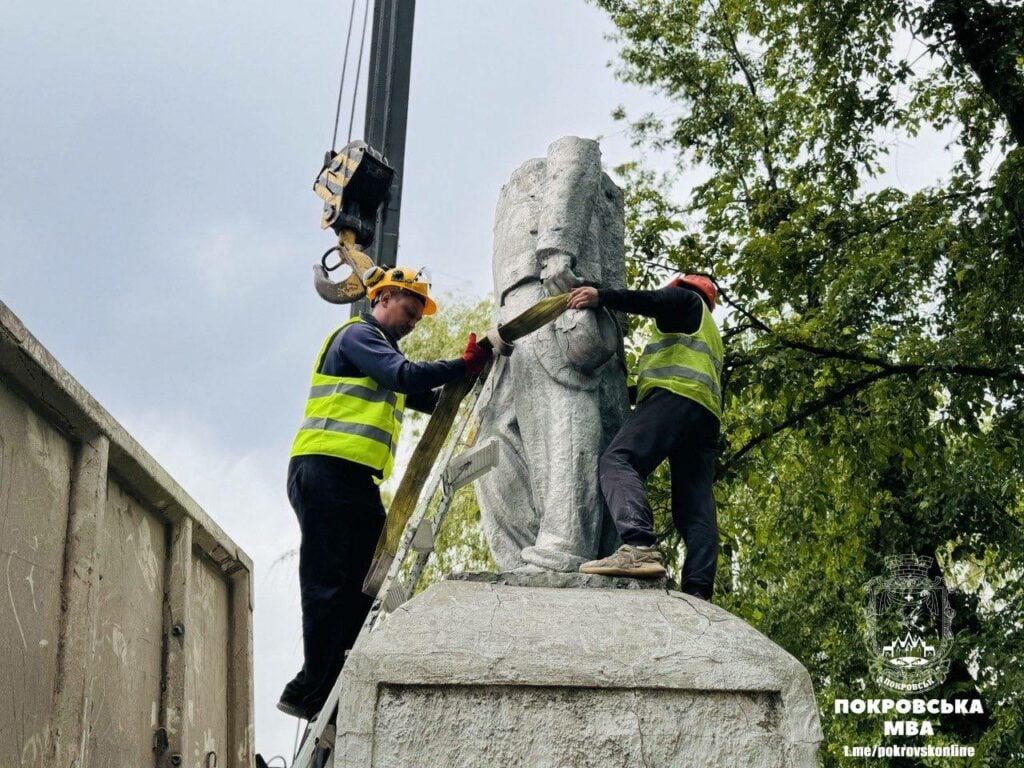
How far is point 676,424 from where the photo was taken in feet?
15.3

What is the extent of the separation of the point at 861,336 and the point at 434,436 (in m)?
6.95

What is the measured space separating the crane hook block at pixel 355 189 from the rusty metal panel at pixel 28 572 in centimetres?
316

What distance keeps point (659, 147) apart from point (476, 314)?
3.76m

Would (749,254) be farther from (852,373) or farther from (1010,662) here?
(1010,662)

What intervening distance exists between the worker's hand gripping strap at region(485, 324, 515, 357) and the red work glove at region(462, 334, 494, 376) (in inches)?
2.1

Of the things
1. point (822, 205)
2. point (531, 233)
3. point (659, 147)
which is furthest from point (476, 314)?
point (531, 233)

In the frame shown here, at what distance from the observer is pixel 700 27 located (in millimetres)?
14469

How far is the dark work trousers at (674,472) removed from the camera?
14.1 ft

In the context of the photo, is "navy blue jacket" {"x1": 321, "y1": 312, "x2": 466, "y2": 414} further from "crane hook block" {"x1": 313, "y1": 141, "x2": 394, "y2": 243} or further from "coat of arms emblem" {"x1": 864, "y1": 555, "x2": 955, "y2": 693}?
"coat of arms emblem" {"x1": 864, "y1": 555, "x2": 955, "y2": 693}

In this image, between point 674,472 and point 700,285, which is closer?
point 674,472

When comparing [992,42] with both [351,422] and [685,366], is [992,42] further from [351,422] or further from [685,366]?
[351,422]

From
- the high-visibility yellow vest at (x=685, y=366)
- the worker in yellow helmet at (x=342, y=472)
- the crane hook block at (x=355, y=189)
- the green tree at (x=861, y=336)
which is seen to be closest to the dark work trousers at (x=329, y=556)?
the worker in yellow helmet at (x=342, y=472)

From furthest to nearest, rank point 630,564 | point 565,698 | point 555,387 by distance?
1. point 555,387
2. point 630,564
3. point 565,698

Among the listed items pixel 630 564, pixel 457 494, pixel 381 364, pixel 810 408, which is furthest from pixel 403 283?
pixel 457 494
